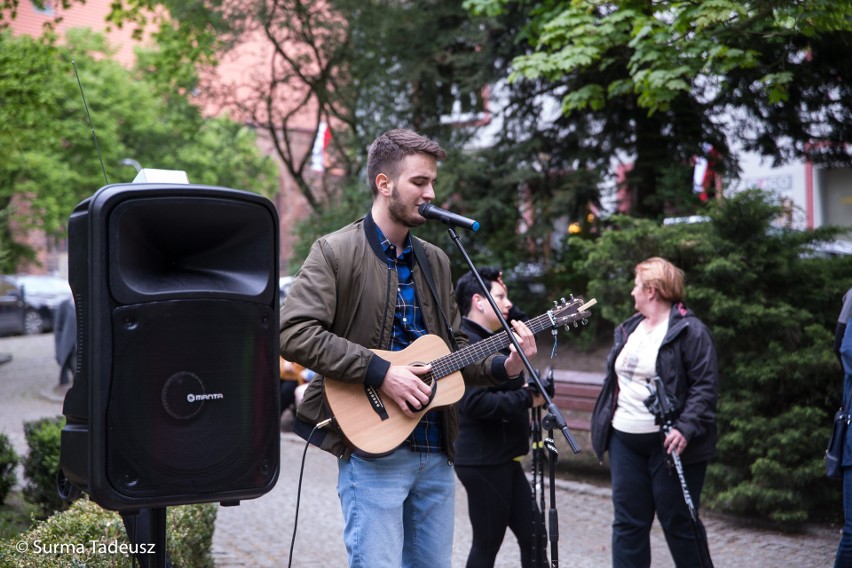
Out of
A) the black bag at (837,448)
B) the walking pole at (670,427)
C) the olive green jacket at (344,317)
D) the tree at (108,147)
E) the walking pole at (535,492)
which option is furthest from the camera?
the tree at (108,147)

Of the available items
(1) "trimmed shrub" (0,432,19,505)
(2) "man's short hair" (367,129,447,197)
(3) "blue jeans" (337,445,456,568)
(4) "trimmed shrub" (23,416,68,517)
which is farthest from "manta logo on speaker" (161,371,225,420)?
(1) "trimmed shrub" (0,432,19,505)

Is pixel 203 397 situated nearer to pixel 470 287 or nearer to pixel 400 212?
pixel 400 212

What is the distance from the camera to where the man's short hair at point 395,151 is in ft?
11.5

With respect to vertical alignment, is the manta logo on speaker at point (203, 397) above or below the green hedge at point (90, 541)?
above

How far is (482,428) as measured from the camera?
4.84m

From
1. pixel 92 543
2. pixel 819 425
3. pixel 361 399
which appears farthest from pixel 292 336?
pixel 819 425

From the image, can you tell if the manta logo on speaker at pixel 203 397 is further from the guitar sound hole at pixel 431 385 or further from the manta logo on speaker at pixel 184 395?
the guitar sound hole at pixel 431 385

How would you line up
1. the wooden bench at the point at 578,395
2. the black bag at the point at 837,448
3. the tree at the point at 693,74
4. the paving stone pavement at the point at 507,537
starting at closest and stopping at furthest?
1. the black bag at the point at 837,448
2. the paving stone pavement at the point at 507,537
3. the tree at the point at 693,74
4. the wooden bench at the point at 578,395

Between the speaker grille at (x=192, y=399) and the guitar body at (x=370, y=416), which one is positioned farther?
the guitar body at (x=370, y=416)

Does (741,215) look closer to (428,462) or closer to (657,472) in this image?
(657,472)

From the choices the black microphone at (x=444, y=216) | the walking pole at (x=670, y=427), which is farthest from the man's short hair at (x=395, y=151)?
the walking pole at (x=670, y=427)

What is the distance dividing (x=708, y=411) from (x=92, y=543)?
10.4 feet

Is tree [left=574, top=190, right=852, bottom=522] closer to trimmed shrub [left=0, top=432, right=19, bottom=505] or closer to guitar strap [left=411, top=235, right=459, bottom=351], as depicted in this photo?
guitar strap [left=411, top=235, right=459, bottom=351]

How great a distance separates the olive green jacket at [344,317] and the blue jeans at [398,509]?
10cm
